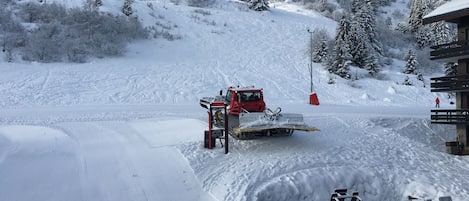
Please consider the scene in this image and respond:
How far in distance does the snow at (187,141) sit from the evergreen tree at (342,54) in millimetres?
1292

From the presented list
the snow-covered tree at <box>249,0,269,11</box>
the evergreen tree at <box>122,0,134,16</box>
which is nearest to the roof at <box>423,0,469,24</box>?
the evergreen tree at <box>122,0,134,16</box>

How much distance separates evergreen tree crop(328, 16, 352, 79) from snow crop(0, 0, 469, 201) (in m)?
1.29

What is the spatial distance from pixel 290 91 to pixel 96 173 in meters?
24.0

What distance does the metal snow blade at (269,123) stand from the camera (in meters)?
13.2

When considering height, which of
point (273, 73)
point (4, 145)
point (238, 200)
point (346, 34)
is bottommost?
point (238, 200)

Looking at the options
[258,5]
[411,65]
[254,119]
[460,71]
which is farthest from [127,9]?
[460,71]

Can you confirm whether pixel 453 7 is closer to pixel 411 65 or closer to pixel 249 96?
pixel 249 96

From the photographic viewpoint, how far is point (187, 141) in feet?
46.0

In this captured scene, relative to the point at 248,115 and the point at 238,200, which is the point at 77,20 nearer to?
the point at 248,115

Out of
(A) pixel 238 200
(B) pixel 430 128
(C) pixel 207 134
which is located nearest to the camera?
(A) pixel 238 200

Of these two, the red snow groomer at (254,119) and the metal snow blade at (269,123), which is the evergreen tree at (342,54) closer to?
the red snow groomer at (254,119)

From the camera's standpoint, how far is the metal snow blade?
43.4 ft

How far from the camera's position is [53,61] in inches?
1337

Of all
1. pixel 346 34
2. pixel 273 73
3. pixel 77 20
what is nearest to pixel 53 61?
pixel 77 20
